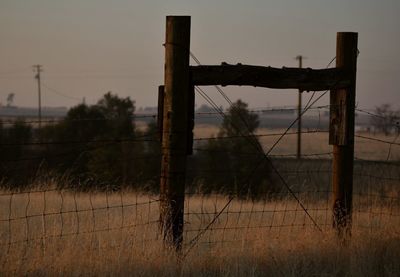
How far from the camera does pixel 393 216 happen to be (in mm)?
9195

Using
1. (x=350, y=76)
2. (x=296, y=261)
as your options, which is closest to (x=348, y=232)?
(x=296, y=261)

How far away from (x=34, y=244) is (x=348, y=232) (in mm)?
3755

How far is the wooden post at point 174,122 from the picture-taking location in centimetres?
625

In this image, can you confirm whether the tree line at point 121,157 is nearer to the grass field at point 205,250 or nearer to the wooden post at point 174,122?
the grass field at point 205,250

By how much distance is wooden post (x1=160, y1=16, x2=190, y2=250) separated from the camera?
20.5 ft

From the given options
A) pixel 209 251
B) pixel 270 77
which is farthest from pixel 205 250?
pixel 270 77

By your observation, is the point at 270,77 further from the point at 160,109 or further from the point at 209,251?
the point at 209,251

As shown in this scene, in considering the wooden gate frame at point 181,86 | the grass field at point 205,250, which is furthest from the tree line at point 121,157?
the wooden gate frame at point 181,86

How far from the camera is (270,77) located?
23.3 feet

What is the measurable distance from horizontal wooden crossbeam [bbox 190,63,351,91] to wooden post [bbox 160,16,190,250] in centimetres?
24

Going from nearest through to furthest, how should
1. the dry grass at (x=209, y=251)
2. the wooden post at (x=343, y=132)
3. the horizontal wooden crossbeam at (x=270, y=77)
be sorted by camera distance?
the dry grass at (x=209, y=251) → the horizontal wooden crossbeam at (x=270, y=77) → the wooden post at (x=343, y=132)

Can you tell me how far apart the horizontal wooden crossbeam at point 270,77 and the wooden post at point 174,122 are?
0.24 m

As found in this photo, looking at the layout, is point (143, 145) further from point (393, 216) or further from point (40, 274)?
point (40, 274)

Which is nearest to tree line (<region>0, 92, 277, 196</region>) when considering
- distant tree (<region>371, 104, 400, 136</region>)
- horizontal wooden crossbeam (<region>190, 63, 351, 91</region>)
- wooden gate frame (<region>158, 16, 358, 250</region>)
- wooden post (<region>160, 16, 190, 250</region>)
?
distant tree (<region>371, 104, 400, 136</region>)
